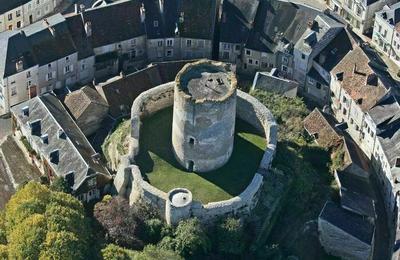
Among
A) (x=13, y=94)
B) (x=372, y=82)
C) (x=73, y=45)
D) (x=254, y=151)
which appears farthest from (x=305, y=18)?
(x=13, y=94)

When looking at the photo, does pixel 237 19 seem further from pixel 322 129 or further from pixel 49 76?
pixel 49 76

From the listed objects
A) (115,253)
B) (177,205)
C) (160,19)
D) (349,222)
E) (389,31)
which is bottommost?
(349,222)

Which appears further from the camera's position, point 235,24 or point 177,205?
point 235,24

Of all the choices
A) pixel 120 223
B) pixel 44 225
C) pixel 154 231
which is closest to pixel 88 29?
pixel 120 223

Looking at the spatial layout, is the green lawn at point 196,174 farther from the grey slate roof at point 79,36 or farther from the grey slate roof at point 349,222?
the grey slate roof at point 79,36

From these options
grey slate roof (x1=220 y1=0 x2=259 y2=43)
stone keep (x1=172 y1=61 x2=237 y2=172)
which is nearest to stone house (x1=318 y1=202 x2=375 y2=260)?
stone keep (x1=172 y1=61 x2=237 y2=172)

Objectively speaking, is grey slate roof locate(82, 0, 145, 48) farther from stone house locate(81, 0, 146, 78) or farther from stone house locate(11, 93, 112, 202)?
stone house locate(11, 93, 112, 202)

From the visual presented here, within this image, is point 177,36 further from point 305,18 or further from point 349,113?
point 349,113

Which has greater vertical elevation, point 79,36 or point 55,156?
point 79,36
